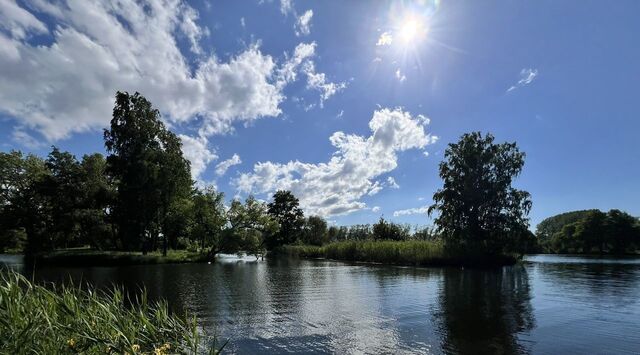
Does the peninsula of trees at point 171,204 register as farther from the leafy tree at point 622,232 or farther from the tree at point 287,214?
the leafy tree at point 622,232

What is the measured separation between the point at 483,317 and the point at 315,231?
9354 centimetres

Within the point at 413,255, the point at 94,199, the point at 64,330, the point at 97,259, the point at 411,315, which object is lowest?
the point at 411,315

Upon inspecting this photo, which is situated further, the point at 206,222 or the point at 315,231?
the point at 315,231

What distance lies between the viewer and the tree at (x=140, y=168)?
2100 inches

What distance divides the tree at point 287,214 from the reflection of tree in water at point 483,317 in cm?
7885

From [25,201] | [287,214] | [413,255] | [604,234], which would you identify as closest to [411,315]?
[413,255]

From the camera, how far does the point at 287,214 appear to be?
109 m

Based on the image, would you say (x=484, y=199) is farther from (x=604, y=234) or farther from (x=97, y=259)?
(x=604, y=234)

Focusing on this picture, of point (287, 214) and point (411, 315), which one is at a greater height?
point (287, 214)

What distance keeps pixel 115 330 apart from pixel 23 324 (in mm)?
1406

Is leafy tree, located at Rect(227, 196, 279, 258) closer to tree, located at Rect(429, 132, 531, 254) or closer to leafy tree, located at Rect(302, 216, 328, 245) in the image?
tree, located at Rect(429, 132, 531, 254)

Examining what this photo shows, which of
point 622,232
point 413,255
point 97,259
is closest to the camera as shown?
point 97,259

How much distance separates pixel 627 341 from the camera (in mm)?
13656

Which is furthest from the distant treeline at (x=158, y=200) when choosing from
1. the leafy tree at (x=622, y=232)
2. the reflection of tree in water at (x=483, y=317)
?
the leafy tree at (x=622, y=232)
